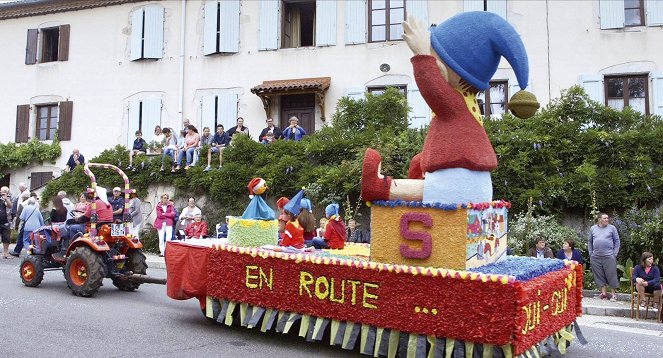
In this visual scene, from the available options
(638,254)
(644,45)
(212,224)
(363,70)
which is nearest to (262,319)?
(638,254)

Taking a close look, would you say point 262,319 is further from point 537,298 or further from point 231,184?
point 231,184

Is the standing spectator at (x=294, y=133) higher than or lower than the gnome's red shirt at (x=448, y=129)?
higher

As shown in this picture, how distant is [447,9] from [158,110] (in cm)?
1031

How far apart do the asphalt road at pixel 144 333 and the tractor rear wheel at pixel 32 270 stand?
0.26 metres

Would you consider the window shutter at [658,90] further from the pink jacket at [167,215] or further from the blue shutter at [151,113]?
the blue shutter at [151,113]

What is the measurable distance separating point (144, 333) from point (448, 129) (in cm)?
420

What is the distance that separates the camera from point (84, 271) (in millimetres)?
9250

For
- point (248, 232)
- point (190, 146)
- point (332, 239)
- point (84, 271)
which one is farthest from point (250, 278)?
point (190, 146)

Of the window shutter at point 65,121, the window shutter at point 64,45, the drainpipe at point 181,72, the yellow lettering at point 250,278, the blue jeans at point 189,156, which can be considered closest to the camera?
the yellow lettering at point 250,278

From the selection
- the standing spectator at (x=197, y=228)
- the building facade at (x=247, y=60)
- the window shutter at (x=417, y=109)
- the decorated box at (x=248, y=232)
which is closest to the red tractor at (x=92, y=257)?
the decorated box at (x=248, y=232)

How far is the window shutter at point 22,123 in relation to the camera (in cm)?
2270

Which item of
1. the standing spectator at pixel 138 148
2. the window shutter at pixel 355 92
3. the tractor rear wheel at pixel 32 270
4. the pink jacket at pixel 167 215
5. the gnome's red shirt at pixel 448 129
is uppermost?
the window shutter at pixel 355 92

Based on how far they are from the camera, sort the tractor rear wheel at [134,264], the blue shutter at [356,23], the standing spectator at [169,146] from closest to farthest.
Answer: the tractor rear wheel at [134,264], the standing spectator at [169,146], the blue shutter at [356,23]

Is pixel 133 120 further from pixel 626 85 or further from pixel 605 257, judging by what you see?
pixel 605 257
